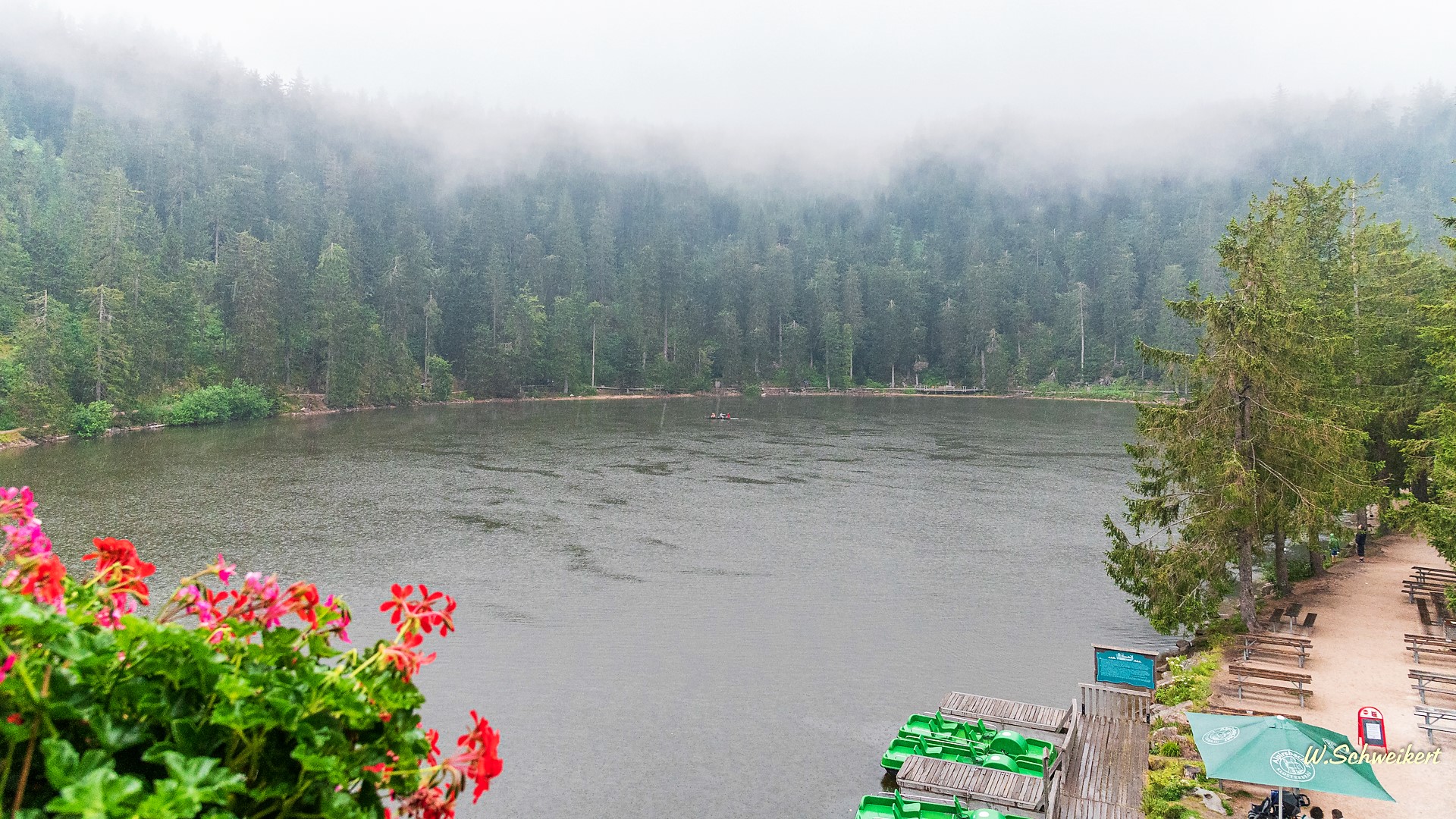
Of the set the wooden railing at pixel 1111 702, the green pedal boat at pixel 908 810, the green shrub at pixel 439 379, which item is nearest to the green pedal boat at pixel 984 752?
the green pedal boat at pixel 908 810

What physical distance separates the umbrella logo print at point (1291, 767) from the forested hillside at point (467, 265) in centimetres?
6074

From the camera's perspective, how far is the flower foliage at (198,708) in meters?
2.45

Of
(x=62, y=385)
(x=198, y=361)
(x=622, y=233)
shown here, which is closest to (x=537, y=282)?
(x=622, y=233)

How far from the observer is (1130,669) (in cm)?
1812

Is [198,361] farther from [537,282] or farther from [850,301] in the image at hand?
[850,301]

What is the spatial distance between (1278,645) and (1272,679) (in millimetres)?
2434

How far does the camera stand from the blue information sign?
1806cm

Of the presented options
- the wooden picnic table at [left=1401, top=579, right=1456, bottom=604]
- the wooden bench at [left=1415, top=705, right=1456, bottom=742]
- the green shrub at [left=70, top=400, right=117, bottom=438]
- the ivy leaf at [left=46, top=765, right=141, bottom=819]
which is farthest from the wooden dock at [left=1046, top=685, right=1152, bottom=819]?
the green shrub at [left=70, top=400, right=117, bottom=438]

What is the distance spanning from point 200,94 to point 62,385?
9909 centimetres

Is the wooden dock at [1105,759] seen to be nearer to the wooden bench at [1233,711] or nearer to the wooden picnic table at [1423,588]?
the wooden bench at [1233,711]

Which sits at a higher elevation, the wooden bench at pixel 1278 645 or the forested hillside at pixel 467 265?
the forested hillside at pixel 467 265

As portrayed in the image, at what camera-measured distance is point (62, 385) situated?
61375 millimetres

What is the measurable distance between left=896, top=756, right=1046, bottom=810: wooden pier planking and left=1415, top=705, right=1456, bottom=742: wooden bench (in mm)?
6651

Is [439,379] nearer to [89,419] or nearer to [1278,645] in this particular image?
[89,419]
